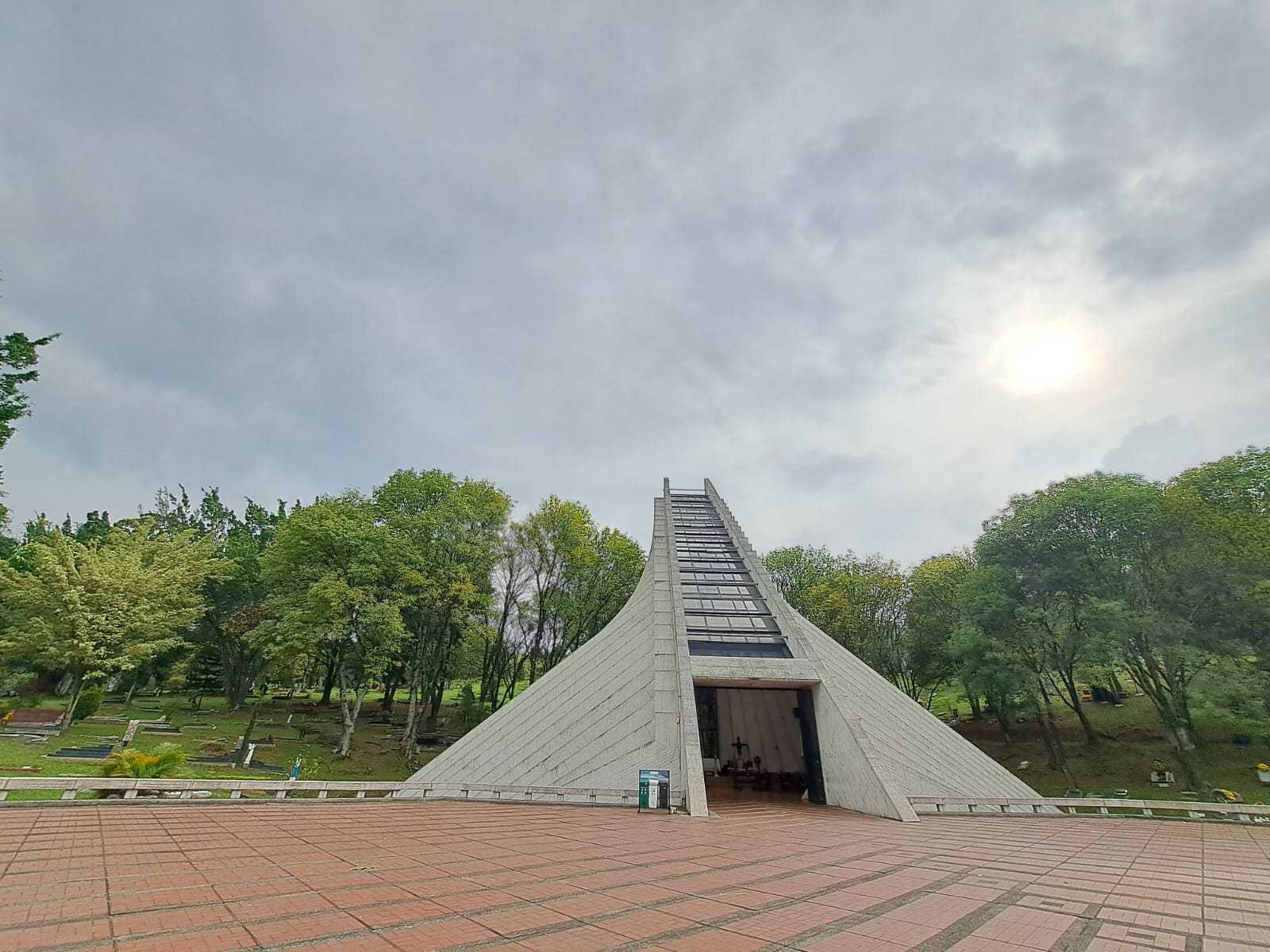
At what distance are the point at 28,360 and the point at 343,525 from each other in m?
11.6

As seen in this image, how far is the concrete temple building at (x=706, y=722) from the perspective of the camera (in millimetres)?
13195

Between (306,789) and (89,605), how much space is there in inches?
819

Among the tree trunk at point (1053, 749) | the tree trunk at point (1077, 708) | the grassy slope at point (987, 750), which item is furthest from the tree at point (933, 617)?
the tree trunk at point (1077, 708)

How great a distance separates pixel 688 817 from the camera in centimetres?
1082

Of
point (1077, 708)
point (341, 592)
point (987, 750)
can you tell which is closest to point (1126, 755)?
point (1077, 708)

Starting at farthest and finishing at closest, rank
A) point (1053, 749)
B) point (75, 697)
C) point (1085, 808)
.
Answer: point (1053, 749), point (75, 697), point (1085, 808)

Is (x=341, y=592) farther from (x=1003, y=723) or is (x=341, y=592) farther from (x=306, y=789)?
(x=1003, y=723)

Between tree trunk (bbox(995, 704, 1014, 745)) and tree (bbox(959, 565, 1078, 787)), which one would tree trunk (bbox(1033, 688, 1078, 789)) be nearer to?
tree (bbox(959, 565, 1078, 787))

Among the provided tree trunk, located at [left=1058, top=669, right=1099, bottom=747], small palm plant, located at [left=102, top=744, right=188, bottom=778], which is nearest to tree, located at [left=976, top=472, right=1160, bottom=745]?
tree trunk, located at [left=1058, top=669, right=1099, bottom=747]

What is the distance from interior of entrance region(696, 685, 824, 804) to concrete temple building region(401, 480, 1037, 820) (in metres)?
0.10

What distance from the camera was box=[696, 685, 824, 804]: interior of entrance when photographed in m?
16.1

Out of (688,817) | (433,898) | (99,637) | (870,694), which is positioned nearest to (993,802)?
(870,694)

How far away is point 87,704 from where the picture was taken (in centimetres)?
2475

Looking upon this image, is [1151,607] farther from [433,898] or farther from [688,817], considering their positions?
[433,898]
